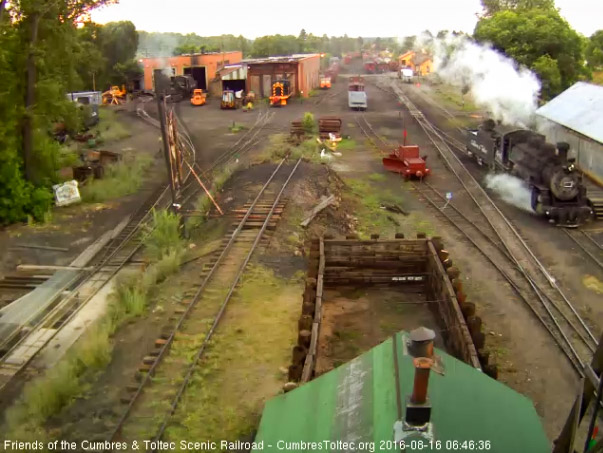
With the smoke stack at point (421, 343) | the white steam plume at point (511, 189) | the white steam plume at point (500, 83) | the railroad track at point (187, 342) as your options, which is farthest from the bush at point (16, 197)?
the white steam plume at point (500, 83)

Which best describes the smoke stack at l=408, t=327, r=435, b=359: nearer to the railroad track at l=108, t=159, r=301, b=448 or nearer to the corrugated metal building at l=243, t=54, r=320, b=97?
the railroad track at l=108, t=159, r=301, b=448

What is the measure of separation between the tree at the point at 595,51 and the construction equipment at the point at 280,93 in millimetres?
27702

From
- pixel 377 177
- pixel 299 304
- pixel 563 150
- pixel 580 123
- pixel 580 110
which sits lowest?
pixel 299 304

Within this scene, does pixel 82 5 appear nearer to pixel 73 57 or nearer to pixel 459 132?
pixel 73 57

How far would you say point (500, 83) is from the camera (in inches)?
1166

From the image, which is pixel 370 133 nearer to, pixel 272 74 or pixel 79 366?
pixel 272 74

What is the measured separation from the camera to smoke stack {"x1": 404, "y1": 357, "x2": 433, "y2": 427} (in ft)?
14.3

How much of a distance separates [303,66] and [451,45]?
1522 centimetres

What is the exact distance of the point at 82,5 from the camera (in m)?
22.4

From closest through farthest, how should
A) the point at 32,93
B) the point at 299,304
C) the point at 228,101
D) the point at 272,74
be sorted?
the point at 299,304, the point at 32,93, the point at 228,101, the point at 272,74

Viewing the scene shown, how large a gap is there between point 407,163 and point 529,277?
10.8 metres

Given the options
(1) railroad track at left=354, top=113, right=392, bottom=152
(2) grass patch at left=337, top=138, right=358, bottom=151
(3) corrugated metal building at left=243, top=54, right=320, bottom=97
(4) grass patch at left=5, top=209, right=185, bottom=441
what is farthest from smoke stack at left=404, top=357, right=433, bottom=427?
(3) corrugated metal building at left=243, top=54, right=320, bottom=97

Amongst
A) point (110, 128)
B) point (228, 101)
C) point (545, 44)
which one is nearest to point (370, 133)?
point (545, 44)

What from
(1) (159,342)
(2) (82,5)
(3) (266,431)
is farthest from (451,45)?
(3) (266,431)
